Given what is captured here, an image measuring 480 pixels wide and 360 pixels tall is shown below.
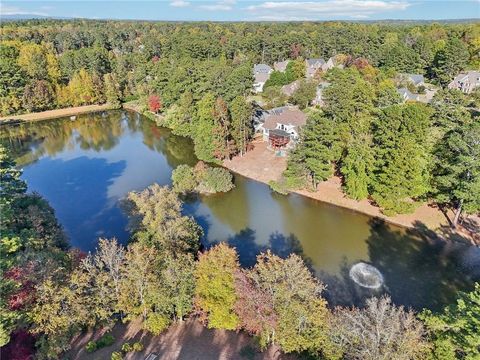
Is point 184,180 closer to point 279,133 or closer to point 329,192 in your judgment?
point 329,192

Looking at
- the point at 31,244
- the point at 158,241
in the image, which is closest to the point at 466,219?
the point at 158,241

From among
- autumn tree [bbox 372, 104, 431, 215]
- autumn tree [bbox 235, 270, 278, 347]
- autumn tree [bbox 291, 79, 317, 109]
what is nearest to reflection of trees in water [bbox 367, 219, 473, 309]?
autumn tree [bbox 372, 104, 431, 215]

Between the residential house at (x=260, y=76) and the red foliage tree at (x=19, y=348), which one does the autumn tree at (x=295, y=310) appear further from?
the residential house at (x=260, y=76)

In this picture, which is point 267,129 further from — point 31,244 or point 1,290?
point 1,290

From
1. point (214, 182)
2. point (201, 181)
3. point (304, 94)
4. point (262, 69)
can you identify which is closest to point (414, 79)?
point (304, 94)

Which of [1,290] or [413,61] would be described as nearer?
[1,290]
